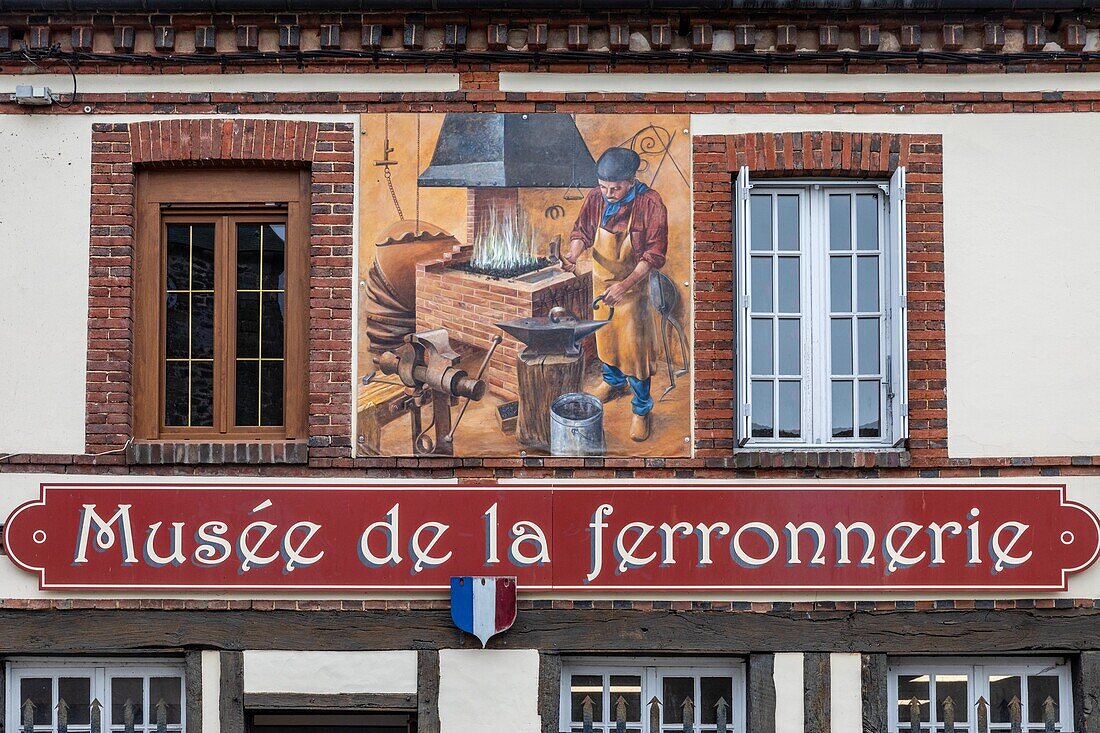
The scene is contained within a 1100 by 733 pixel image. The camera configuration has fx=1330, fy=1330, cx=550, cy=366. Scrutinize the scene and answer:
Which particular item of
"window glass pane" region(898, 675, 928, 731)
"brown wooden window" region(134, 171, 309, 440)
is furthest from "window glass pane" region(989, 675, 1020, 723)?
"brown wooden window" region(134, 171, 309, 440)

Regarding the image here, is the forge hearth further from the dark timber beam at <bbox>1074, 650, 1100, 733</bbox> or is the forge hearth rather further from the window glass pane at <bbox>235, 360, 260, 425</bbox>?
the dark timber beam at <bbox>1074, 650, 1100, 733</bbox>

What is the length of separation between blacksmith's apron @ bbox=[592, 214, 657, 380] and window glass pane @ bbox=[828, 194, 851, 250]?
1.28 meters

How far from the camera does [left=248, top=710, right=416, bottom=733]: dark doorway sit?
8.44 metres

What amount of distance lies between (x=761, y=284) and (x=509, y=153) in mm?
1833

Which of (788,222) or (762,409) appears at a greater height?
(788,222)

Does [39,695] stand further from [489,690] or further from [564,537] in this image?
[564,537]

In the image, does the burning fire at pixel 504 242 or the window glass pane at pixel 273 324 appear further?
the window glass pane at pixel 273 324

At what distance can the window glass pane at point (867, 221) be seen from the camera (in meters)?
8.62

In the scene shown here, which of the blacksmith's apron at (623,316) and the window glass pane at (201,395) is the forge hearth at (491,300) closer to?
the blacksmith's apron at (623,316)

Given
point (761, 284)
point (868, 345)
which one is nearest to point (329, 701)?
point (761, 284)

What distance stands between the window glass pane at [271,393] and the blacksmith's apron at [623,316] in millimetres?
2081

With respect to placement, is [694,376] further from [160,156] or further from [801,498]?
[160,156]

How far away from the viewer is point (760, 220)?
8.67 m

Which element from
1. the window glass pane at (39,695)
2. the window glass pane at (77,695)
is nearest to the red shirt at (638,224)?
the window glass pane at (77,695)
